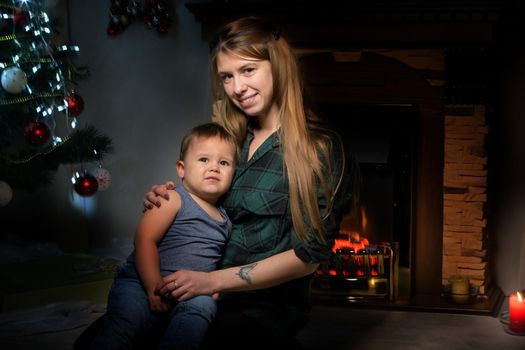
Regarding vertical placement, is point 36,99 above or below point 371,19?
below

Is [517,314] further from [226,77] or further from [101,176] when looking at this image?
[101,176]

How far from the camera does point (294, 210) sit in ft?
5.03

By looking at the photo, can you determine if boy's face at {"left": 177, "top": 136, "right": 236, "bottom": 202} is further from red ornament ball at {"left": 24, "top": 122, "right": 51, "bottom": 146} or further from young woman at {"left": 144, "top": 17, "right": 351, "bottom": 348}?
red ornament ball at {"left": 24, "top": 122, "right": 51, "bottom": 146}

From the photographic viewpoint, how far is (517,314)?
9.20ft

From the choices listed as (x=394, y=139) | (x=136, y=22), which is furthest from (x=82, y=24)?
(x=394, y=139)

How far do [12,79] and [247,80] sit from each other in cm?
159

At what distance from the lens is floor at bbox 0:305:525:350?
267 cm

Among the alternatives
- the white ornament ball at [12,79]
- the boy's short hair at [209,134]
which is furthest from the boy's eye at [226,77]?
the white ornament ball at [12,79]

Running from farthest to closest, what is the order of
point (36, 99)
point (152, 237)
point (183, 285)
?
point (36, 99)
point (152, 237)
point (183, 285)

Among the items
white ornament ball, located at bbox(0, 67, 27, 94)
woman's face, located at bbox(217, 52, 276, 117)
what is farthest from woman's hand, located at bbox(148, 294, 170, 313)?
white ornament ball, located at bbox(0, 67, 27, 94)

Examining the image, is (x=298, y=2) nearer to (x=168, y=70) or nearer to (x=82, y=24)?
(x=168, y=70)

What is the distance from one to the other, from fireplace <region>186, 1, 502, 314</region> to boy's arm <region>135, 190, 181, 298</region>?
1670 millimetres

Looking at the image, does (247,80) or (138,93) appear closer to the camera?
(247,80)

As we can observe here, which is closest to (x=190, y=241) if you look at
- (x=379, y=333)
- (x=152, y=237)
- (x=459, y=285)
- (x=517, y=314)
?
(x=152, y=237)
